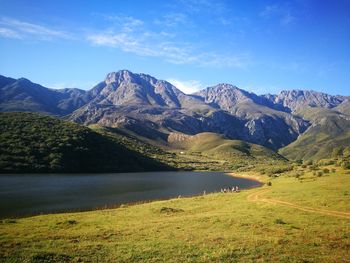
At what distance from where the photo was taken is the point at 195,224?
38656mm

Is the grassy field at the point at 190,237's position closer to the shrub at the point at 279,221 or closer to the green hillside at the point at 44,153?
the shrub at the point at 279,221

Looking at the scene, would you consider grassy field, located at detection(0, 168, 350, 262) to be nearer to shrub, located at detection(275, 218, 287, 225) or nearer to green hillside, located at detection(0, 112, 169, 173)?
shrub, located at detection(275, 218, 287, 225)

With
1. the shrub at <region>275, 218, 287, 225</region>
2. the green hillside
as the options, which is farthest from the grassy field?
the green hillside

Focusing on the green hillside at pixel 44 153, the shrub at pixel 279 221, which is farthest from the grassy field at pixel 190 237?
the green hillside at pixel 44 153

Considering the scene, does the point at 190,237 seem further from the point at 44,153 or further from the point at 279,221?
the point at 44,153

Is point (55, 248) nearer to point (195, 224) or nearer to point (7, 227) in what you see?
point (7, 227)

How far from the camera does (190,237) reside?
31.5 metres

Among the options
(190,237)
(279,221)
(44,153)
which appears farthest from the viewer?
(44,153)

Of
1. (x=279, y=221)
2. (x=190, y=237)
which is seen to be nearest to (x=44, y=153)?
(x=279, y=221)

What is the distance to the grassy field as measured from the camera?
2512cm

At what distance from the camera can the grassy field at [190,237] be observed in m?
25.1

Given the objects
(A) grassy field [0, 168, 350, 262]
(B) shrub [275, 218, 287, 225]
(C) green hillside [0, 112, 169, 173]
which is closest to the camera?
(A) grassy field [0, 168, 350, 262]

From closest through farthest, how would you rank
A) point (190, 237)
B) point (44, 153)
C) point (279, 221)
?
point (190, 237)
point (279, 221)
point (44, 153)

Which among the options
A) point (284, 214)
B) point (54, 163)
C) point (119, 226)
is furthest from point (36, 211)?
point (54, 163)
